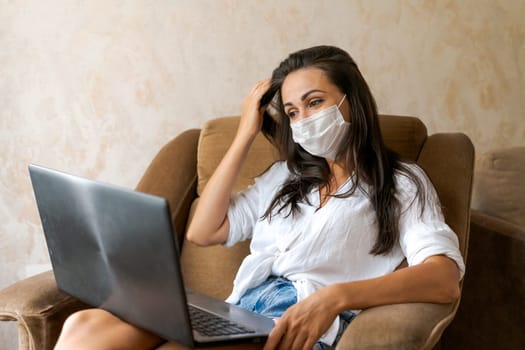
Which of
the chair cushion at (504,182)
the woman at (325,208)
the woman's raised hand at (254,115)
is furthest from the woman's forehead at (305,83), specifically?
Answer: the chair cushion at (504,182)

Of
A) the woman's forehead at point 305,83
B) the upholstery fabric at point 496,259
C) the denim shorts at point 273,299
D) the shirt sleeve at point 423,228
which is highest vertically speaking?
the woman's forehead at point 305,83

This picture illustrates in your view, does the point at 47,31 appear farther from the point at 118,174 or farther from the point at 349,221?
the point at 349,221

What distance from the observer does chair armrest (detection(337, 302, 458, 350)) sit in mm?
1329

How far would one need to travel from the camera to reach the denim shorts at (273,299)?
5.39 feet

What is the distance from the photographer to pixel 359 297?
4.87ft

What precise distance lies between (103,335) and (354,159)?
690 mm

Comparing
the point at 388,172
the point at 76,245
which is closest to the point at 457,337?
the point at 388,172

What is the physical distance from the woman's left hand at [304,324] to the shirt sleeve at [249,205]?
17.1 inches

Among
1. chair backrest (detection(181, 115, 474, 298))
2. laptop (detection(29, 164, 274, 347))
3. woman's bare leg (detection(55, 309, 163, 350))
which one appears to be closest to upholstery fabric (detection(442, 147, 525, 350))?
chair backrest (detection(181, 115, 474, 298))

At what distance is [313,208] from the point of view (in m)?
1.76

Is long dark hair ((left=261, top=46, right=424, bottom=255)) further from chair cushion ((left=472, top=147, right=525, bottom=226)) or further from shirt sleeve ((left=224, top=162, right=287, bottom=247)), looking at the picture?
chair cushion ((left=472, top=147, right=525, bottom=226))

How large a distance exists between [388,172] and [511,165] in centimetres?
52

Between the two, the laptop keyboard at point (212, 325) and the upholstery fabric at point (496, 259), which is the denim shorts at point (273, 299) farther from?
the upholstery fabric at point (496, 259)

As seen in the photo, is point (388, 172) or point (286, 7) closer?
point (388, 172)
